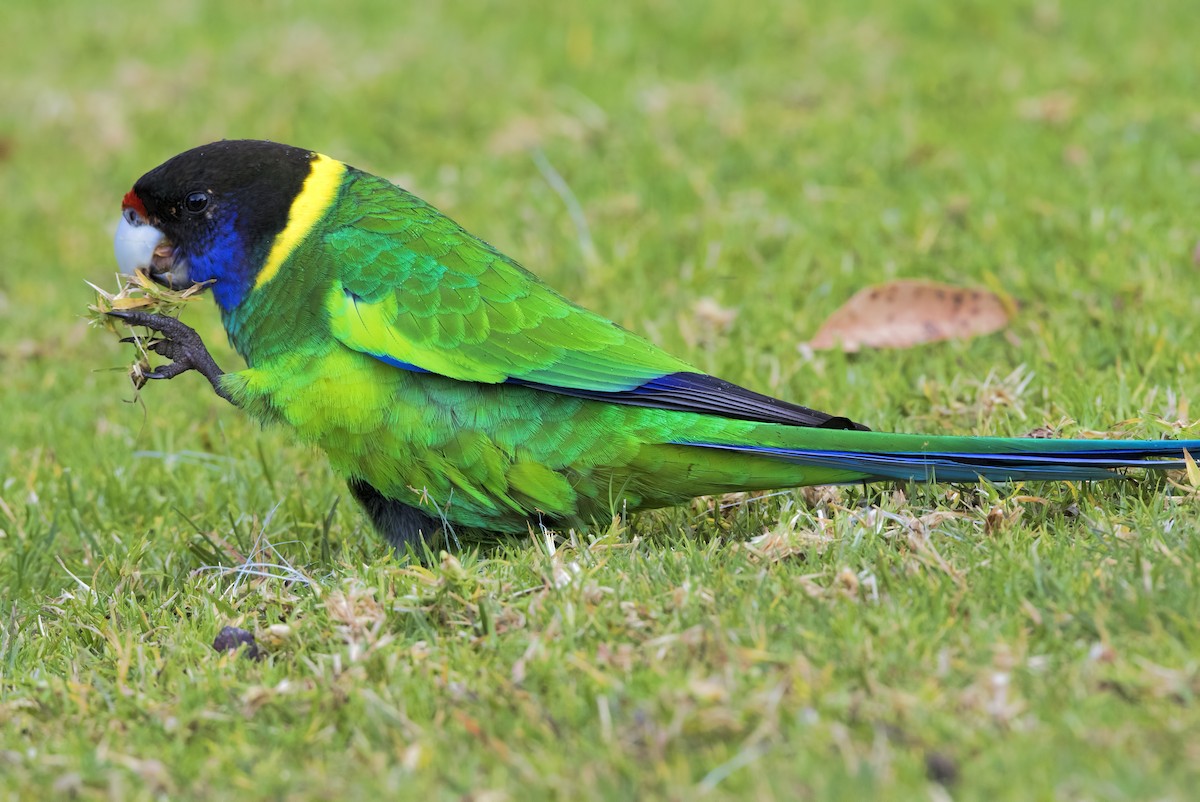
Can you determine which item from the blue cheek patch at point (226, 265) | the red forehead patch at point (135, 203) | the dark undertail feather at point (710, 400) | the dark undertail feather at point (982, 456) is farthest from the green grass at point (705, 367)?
the red forehead patch at point (135, 203)

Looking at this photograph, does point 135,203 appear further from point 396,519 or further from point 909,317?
point 909,317

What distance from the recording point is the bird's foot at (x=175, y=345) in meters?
3.39

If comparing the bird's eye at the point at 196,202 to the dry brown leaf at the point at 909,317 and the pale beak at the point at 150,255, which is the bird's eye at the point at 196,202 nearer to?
the pale beak at the point at 150,255

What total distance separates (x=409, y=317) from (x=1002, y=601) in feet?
5.09

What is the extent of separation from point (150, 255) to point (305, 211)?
1.54 ft

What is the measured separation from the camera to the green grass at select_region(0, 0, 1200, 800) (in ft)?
7.40

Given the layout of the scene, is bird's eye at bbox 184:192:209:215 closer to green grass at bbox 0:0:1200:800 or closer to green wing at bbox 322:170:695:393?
green wing at bbox 322:170:695:393

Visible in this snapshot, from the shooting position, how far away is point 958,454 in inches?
115

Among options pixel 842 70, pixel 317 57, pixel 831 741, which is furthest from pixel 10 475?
pixel 842 70

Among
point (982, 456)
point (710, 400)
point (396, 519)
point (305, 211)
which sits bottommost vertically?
point (396, 519)

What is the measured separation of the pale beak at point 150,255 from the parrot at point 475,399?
0.15 meters

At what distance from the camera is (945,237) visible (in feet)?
16.3

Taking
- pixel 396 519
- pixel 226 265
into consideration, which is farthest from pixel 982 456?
pixel 226 265

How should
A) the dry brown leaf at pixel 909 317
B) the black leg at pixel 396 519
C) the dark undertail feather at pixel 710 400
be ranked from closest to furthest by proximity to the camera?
the dark undertail feather at pixel 710 400
the black leg at pixel 396 519
the dry brown leaf at pixel 909 317
